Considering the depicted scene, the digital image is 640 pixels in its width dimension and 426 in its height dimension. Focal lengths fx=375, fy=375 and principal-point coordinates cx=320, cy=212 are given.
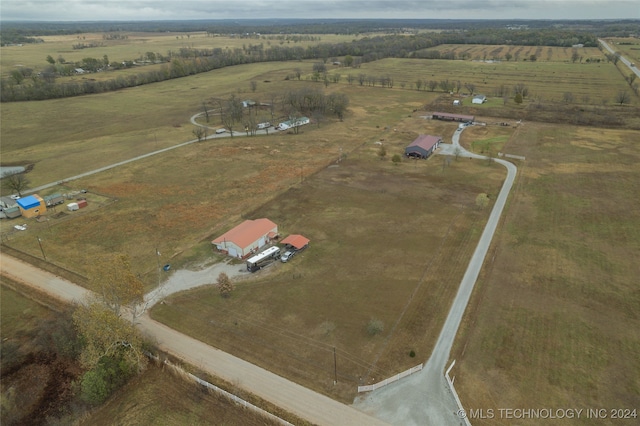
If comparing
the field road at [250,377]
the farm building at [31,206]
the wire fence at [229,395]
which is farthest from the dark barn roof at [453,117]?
the wire fence at [229,395]

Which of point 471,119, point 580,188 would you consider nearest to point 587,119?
point 471,119

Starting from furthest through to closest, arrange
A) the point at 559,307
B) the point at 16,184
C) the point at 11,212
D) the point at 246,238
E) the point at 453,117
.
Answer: the point at 453,117, the point at 16,184, the point at 11,212, the point at 246,238, the point at 559,307

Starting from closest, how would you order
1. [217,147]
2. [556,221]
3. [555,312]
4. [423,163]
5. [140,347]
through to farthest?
[140,347] < [555,312] < [556,221] < [423,163] < [217,147]

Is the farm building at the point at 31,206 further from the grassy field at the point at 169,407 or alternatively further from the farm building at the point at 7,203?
the grassy field at the point at 169,407

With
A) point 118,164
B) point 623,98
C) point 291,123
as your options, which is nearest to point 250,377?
point 118,164

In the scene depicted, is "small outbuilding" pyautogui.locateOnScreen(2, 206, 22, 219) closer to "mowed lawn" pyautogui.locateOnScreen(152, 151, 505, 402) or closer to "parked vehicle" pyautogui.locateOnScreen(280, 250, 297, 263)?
"mowed lawn" pyautogui.locateOnScreen(152, 151, 505, 402)

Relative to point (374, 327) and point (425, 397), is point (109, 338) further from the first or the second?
point (425, 397)

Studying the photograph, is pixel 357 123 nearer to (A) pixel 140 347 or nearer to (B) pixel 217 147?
(B) pixel 217 147
